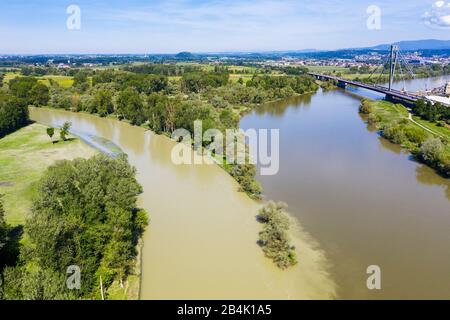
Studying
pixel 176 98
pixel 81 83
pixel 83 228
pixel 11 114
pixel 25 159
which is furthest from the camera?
pixel 81 83

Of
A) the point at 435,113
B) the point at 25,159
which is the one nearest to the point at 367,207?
the point at 25,159

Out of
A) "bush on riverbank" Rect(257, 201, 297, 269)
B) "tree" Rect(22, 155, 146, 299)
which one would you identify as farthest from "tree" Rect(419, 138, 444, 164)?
"tree" Rect(22, 155, 146, 299)

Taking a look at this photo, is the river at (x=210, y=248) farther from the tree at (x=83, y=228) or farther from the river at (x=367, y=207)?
the tree at (x=83, y=228)

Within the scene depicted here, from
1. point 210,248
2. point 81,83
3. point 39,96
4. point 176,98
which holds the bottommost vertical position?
point 210,248

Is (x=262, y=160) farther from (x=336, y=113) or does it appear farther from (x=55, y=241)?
(x=336, y=113)

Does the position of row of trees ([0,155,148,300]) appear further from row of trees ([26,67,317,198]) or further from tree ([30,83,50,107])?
tree ([30,83,50,107])

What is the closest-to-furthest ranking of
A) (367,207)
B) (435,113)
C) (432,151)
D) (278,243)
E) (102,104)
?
(278,243) → (367,207) → (432,151) → (435,113) → (102,104)

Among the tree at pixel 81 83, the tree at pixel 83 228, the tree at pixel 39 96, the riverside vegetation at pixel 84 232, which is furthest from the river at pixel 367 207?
the tree at pixel 81 83

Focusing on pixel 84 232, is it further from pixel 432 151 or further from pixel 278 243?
pixel 432 151
